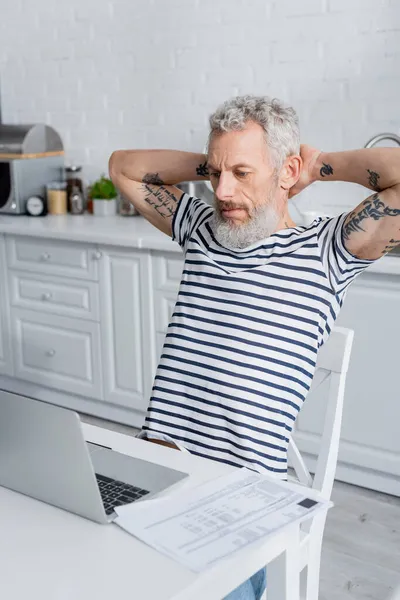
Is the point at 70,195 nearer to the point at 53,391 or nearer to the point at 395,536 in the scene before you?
the point at 53,391

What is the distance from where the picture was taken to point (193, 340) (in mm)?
1698

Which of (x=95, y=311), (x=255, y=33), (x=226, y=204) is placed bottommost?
(x=95, y=311)

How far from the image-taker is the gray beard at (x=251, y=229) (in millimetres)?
1682

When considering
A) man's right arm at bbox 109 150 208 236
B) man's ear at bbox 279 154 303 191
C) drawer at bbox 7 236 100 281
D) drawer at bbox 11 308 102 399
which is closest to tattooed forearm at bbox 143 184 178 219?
man's right arm at bbox 109 150 208 236

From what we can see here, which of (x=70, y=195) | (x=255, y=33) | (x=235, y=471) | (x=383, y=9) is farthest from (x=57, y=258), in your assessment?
(x=235, y=471)

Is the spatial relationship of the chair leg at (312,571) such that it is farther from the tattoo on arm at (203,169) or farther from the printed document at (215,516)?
the tattoo on arm at (203,169)

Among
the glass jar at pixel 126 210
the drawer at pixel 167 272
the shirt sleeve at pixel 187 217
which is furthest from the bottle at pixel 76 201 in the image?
the shirt sleeve at pixel 187 217

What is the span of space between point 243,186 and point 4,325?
224cm

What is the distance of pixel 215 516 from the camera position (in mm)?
1148

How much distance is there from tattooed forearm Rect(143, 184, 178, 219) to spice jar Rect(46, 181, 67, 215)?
1.90 meters

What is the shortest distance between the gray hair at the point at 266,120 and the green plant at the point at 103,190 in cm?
208

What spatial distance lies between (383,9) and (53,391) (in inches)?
80.9

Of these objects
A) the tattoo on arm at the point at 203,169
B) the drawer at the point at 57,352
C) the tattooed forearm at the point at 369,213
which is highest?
the tattoo on arm at the point at 203,169

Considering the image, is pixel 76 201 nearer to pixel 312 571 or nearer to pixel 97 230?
pixel 97 230
